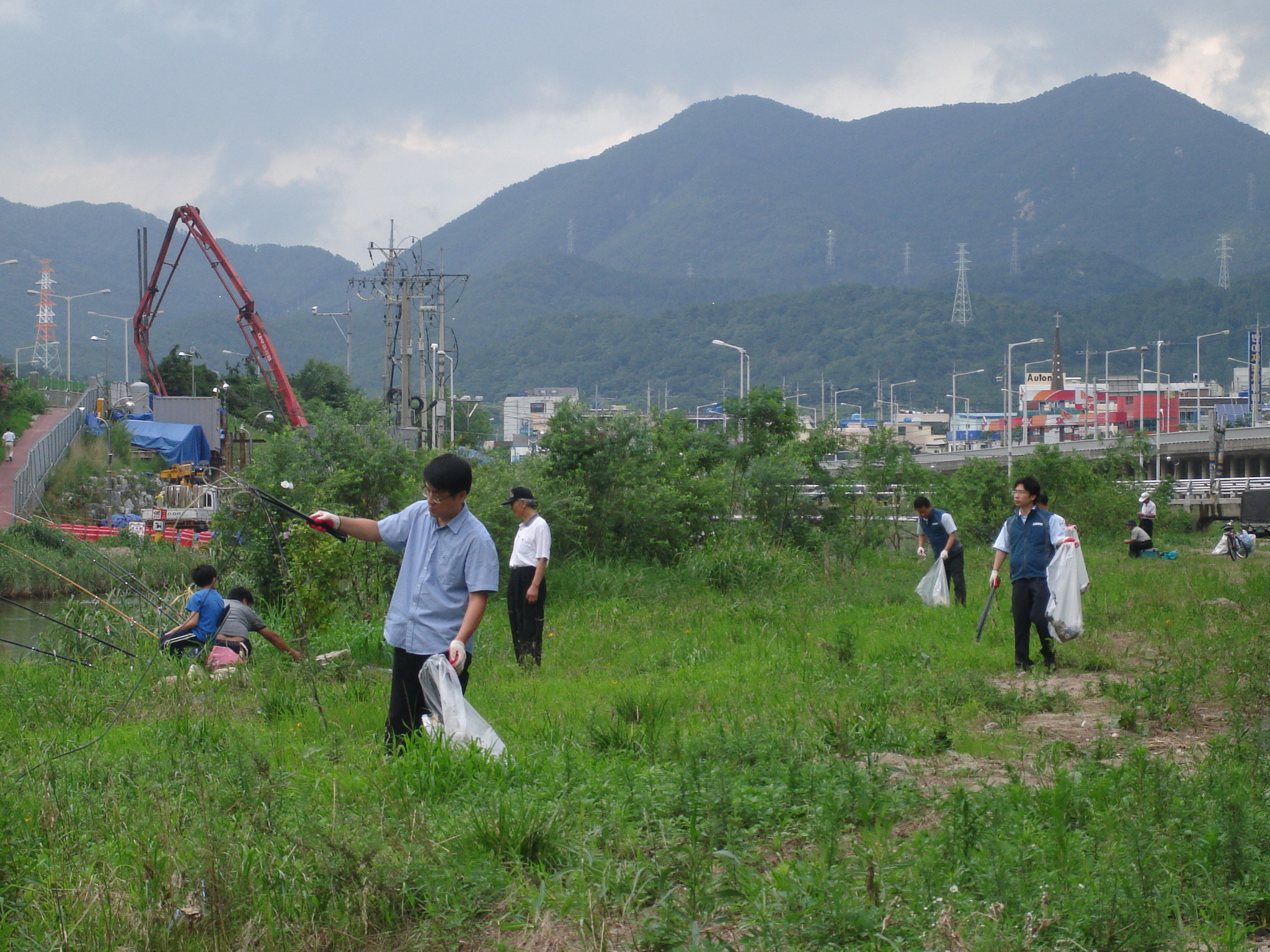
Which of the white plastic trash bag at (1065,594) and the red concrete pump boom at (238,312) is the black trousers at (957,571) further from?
the red concrete pump boom at (238,312)

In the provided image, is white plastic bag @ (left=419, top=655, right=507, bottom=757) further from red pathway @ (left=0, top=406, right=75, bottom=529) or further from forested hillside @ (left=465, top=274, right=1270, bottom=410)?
forested hillside @ (left=465, top=274, right=1270, bottom=410)

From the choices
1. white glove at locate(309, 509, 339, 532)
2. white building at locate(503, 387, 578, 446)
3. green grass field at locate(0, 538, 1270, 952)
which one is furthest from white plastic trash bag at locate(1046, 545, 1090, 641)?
white building at locate(503, 387, 578, 446)

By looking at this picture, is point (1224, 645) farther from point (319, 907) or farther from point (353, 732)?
point (319, 907)

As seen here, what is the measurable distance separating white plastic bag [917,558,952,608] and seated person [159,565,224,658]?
25.7 feet

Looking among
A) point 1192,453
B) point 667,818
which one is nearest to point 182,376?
point 1192,453

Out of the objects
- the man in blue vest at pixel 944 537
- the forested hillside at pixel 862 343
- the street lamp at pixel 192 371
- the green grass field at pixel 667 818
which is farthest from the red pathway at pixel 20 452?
the forested hillside at pixel 862 343

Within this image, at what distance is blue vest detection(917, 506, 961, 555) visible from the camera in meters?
13.5

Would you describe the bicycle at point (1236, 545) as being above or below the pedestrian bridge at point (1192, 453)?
below

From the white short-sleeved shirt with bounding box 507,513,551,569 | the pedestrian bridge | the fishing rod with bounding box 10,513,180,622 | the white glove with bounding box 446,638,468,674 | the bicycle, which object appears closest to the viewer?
the white glove with bounding box 446,638,468,674

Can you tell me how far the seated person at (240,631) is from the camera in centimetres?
983

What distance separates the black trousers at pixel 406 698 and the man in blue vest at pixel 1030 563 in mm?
5158

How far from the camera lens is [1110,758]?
5.77m

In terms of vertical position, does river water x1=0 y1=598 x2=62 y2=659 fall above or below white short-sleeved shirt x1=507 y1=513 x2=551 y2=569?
below

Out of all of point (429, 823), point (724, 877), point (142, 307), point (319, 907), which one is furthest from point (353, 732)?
point (142, 307)
